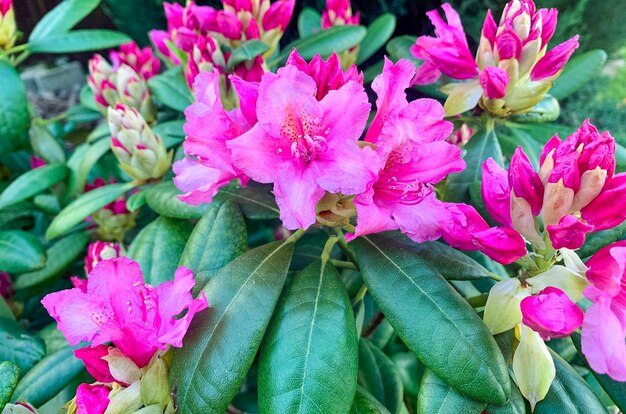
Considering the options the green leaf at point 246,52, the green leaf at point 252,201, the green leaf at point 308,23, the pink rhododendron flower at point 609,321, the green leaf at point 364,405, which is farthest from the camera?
the green leaf at point 308,23

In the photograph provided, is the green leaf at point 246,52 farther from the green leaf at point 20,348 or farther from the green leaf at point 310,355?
the green leaf at point 20,348

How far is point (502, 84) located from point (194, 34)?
667mm

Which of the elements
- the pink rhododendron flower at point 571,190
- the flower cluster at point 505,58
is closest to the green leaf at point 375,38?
the flower cluster at point 505,58

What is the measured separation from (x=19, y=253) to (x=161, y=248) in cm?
44

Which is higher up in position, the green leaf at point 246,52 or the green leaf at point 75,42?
the green leaf at point 246,52

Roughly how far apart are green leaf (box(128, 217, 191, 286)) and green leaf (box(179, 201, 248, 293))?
105 millimetres

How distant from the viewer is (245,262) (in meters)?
0.73

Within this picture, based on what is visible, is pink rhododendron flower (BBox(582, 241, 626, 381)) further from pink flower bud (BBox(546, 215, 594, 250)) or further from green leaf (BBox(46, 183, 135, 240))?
green leaf (BBox(46, 183, 135, 240))

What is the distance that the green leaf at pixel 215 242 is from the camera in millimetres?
781

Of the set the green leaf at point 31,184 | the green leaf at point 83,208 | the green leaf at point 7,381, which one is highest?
the green leaf at point 7,381

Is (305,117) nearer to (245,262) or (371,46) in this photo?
(245,262)

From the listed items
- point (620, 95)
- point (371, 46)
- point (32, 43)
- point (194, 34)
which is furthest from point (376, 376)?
point (620, 95)

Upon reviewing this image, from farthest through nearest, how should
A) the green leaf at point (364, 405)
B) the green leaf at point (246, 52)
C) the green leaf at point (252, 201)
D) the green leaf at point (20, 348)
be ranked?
1. the green leaf at point (246, 52)
2. the green leaf at point (20, 348)
3. the green leaf at point (252, 201)
4. the green leaf at point (364, 405)

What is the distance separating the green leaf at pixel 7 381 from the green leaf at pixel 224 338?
0.20 meters
